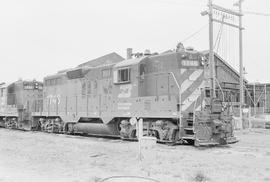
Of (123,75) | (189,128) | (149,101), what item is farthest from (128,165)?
(123,75)

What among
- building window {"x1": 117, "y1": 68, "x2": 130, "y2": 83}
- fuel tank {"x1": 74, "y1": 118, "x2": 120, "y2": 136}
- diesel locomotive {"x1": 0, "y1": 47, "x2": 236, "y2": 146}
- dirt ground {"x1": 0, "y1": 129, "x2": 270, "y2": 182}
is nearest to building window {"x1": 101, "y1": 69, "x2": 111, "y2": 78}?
diesel locomotive {"x1": 0, "y1": 47, "x2": 236, "y2": 146}

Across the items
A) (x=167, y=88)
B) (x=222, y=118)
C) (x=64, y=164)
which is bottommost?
(x=64, y=164)

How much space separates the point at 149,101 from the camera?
13344 mm

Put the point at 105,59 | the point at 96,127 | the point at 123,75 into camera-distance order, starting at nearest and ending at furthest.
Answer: the point at 123,75
the point at 96,127
the point at 105,59

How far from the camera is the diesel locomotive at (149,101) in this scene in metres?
12.0

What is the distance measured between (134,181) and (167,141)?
22.5 feet

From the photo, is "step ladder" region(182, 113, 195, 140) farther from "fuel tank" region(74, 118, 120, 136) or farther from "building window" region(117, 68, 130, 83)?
"fuel tank" region(74, 118, 120, 136)

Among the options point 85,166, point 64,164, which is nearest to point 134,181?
point 85,166

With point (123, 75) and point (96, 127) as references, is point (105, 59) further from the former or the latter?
point (96, 127)

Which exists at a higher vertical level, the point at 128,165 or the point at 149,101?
the point at 149,101

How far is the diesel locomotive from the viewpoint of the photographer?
12.0 metres

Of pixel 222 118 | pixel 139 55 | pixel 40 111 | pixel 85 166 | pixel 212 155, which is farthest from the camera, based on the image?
pixel 40 111

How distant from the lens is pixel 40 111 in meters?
20.8

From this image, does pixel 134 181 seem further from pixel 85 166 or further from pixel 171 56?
pixel 171 56
